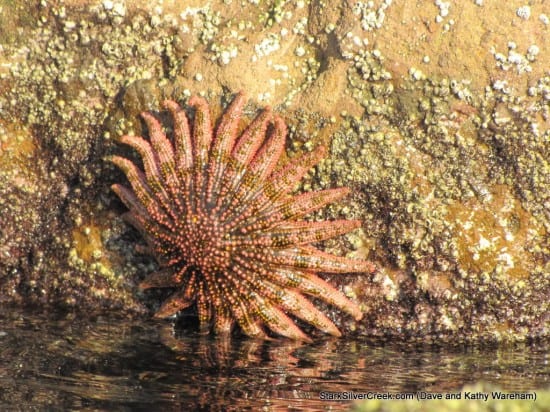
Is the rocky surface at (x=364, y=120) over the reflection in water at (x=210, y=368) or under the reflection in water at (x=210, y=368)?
over

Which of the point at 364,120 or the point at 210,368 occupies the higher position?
the point at 364,120

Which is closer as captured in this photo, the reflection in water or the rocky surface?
the reflection in water

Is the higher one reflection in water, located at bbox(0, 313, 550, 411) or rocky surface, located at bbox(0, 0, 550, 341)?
rocky surface, located at bbox(0, 0, 550, 341)

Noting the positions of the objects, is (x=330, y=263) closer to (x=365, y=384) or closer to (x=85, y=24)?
(x=365, y=384)

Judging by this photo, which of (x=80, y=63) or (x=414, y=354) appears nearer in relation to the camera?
(x=414, y=354)

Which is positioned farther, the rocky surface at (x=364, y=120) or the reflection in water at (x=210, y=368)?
the rocky surface at (x=364, y=120)

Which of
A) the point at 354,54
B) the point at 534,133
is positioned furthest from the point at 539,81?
the point at 354,54

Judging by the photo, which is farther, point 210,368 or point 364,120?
point 364,120

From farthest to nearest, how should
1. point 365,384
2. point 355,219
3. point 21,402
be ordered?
point 355,219, point 365,384, point 21,402
